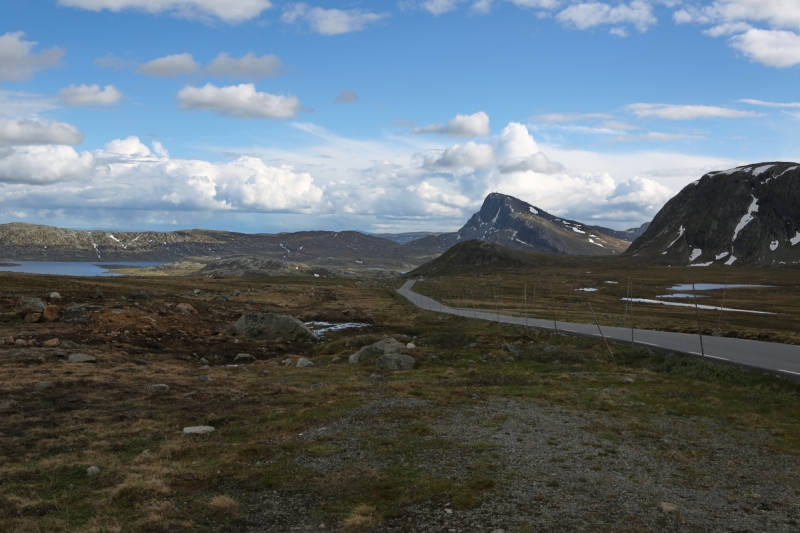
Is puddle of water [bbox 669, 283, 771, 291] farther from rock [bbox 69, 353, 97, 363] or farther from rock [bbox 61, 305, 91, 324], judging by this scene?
rock [bbox 69, 353, 97, 363]

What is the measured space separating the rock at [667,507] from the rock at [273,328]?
141ft

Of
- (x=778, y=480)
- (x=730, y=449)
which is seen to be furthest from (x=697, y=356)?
(x=778, y=480)

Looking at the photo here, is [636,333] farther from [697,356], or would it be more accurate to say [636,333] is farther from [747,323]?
[747,323]

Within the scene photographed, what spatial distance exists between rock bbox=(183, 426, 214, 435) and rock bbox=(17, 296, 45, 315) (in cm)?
3866

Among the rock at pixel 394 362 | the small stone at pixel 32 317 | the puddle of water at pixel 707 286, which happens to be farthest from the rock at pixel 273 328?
the puddle of water at pixel 707 286

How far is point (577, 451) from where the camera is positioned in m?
17.2

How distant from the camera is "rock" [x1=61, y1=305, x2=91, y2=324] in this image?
4703 centimetres

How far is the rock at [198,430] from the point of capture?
1908 centimetres

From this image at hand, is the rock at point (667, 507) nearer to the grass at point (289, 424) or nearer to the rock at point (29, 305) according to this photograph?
the grass at point (289, 424)

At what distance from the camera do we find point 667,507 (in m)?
12.5

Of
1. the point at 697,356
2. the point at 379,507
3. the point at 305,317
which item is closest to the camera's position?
the point at 379,507

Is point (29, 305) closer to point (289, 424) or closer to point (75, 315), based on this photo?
point (75, 315)

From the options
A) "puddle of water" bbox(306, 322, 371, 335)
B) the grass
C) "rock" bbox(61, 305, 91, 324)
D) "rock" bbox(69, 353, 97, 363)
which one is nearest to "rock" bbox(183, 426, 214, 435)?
the grass

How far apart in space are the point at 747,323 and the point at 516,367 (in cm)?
4724
